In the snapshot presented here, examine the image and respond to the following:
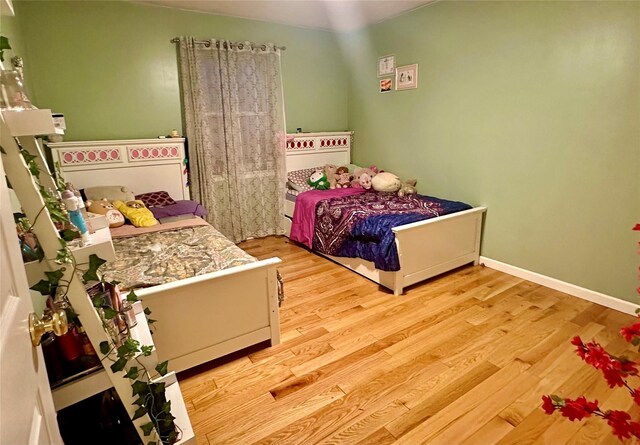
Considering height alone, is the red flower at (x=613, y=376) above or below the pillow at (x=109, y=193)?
above

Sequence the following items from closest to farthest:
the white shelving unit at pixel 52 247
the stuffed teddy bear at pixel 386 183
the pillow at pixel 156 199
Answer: the white shelving unit at pixel 52 247
the pillow at pixel 156 199
the stuffed teddy bear at pixel 386 183

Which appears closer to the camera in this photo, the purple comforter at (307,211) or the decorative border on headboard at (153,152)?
the decorative border on headboard at (153,152)

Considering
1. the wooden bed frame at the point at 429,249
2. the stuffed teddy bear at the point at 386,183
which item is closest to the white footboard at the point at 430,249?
the wooden bed frame at the point at 429,249

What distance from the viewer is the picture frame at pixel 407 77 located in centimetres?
367

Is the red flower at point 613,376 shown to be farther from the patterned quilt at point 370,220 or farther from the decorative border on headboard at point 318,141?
the decorative border on headboard at point 318,141

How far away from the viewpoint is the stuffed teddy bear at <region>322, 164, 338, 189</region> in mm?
4120

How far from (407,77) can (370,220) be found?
5.95 ft

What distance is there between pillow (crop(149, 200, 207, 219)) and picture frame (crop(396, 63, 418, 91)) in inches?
97.0

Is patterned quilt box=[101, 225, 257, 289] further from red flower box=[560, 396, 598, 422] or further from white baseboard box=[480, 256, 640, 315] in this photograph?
white baseboard box=[480, 256, 640, 315]

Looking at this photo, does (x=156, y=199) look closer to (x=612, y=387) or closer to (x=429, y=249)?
(x=429, y=249)

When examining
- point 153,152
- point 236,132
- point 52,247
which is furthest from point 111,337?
point 236,132

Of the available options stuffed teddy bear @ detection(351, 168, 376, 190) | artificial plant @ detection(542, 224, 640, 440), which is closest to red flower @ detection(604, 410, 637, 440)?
artificial plant @ detection(542, 224, 640, 440)

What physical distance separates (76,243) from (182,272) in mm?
907

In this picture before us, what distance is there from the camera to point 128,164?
339cm
